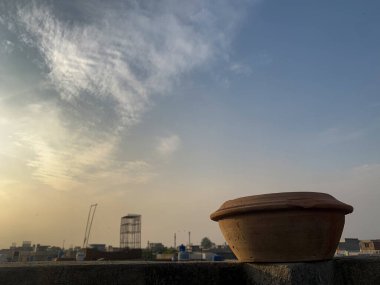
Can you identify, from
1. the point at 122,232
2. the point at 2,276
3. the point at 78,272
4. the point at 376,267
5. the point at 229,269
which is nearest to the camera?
the point at 2,276

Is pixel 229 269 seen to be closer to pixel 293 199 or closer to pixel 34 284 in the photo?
pixel 293 199

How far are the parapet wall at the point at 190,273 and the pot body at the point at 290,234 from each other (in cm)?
6

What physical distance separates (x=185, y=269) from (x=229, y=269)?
31 cm

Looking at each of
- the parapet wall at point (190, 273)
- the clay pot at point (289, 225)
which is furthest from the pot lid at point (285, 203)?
the parapet wall at point (190, 273)

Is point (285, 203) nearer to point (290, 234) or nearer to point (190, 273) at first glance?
point (290, 234)

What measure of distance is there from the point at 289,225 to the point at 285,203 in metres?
0.14

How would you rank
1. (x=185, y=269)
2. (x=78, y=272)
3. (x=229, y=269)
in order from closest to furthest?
(x=78, y=272) < (x=185, y=269) < (x=229, y=269)

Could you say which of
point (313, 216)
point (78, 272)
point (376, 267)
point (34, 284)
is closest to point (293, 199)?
point (313, 216)

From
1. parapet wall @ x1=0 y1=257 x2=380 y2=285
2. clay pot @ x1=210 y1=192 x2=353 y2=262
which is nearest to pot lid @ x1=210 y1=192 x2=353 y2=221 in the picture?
clay pot @ x1=210 y1=192 x2=353 y2=262

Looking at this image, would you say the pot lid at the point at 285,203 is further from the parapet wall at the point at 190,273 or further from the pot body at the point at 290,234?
the parapet wall at the point at 190,273

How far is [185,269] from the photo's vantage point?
189 cm

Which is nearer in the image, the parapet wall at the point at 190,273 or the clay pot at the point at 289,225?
the parapet wall at the point at 190,273

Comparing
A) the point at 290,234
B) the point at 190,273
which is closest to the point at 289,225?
the point at 290,234

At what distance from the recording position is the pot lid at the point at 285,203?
187 centimetres
